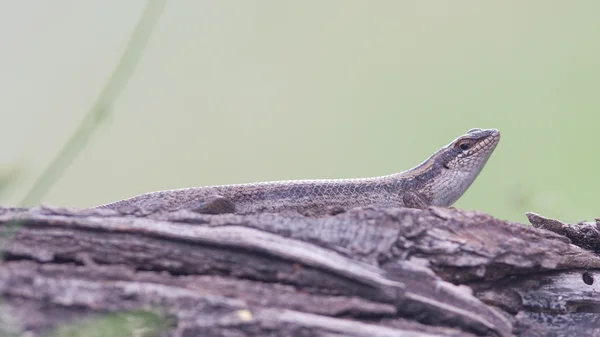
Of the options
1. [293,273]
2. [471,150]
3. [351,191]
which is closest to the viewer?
[293,273]

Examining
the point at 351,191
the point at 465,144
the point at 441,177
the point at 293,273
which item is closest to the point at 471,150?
the point at 465,144

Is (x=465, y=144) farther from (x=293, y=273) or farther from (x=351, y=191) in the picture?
(x=293, y=273)

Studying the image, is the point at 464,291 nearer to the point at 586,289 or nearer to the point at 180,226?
the point at 586,289

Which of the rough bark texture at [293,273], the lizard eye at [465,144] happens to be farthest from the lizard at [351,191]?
the rough bark texture at [293,273]

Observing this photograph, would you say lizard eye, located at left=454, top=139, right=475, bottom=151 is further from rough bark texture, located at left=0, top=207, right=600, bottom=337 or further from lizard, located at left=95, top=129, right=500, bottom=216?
rough bark texture, located at left=0, top=207, right=600, bottom=337

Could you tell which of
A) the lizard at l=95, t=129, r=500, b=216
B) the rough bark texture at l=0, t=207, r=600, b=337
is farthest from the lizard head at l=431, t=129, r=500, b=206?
the rough bark texture at l=0, t=207, r=600, b=337

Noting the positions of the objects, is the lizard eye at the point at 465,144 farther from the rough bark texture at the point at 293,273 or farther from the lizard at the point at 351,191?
the rough bark texture at the point at 293,273

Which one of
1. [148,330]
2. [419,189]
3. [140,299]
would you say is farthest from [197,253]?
[419,189]
